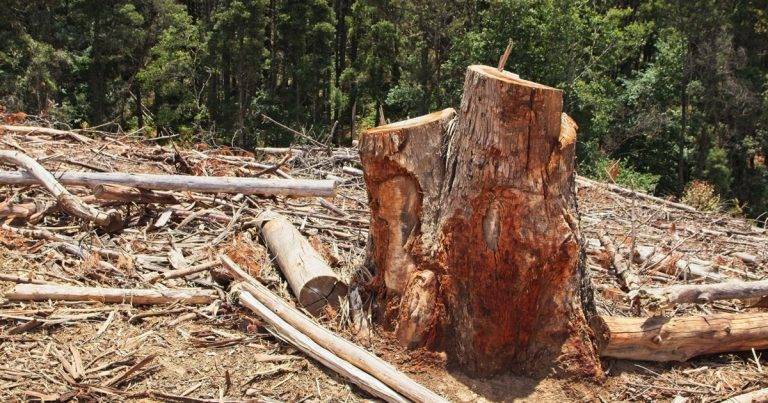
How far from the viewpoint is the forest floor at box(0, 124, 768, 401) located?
14.6ft

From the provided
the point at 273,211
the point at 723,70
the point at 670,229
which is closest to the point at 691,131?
the point at 723,70

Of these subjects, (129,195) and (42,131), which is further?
(42,131)

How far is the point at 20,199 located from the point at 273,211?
230 centimetres

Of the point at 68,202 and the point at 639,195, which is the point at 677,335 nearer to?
the point at 68,202

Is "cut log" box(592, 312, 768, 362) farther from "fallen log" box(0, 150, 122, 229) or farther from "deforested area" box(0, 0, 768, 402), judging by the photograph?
"fallen log" box(0, 150, 122, 229)

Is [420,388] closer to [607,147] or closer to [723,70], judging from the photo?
[607,147]

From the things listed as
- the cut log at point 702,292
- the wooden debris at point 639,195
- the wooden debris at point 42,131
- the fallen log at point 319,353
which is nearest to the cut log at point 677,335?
the cut log at point 702,292

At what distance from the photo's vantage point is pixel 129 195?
661cm

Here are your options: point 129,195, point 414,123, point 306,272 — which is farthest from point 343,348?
point 129,195

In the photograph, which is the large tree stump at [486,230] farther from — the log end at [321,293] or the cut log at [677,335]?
the log end at [321,293]

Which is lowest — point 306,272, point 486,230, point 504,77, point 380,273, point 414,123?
point 306,272

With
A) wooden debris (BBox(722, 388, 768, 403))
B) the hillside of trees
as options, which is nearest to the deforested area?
wooden debris (BBox(722, 388, 768, 403))

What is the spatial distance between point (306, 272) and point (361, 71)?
24482 mm

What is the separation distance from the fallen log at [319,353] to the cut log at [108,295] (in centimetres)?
45
